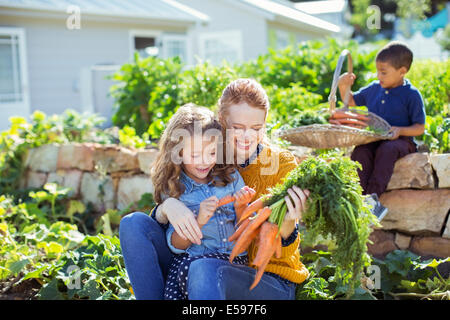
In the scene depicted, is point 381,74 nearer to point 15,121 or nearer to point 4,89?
point 15,121

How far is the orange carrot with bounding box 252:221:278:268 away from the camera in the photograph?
1922 mm

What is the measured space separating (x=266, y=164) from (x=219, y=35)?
403 inches

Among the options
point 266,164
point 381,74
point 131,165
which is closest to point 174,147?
point 266,164

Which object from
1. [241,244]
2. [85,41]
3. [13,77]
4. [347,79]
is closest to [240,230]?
[241,244]

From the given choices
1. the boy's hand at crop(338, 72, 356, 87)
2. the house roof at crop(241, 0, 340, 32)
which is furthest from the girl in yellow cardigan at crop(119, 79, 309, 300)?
the house roof at crop(241, 0, 340, 32)

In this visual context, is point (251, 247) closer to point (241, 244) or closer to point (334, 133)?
point (241, 244)

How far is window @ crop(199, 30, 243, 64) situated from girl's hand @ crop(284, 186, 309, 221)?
409 inches

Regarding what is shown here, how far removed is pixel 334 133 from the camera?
9.89 feet

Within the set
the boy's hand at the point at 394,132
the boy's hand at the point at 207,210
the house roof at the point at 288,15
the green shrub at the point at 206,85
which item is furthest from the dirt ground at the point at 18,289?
the house roof at the point at 288,15

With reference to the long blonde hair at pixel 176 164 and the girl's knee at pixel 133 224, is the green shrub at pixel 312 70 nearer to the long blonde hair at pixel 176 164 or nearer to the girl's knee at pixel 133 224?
the long blonde hair at pixel 176 164

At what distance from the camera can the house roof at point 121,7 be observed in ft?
27.5

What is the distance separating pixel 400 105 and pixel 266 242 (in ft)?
6.05

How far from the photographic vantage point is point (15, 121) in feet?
17.3

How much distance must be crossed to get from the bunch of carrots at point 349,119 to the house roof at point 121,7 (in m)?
6.73
